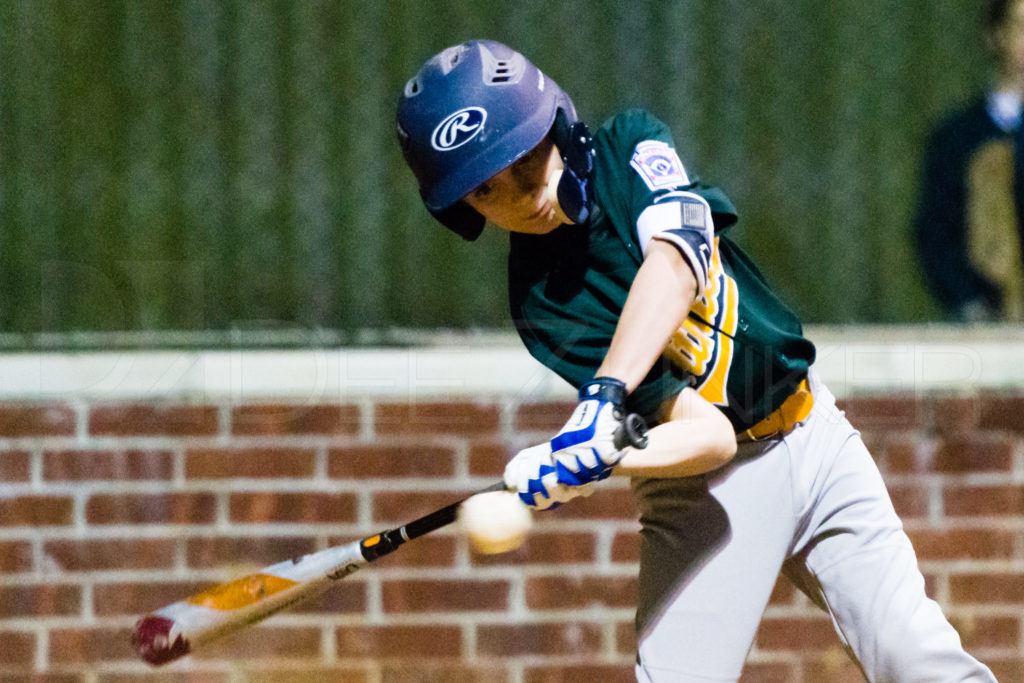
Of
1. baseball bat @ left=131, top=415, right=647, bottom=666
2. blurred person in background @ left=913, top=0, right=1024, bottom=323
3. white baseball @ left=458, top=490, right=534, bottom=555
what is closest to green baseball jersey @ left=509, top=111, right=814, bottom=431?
white baseball @ left=458, top=490, right=534, bottom=555

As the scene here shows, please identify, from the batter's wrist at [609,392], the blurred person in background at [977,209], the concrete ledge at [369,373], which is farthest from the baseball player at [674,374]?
the blurred person in background at [977,209]

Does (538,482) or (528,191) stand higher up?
(528,191)

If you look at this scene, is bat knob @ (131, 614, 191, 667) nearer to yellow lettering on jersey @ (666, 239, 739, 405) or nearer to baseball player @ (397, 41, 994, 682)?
baseball player @ (397, 41, 994, 682)

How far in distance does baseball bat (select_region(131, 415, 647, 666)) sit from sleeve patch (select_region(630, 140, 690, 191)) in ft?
3.39

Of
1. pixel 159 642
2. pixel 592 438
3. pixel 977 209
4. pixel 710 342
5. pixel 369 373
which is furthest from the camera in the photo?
pixel 977 209

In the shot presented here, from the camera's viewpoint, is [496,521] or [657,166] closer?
[496,521]

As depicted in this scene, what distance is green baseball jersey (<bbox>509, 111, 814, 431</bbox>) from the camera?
2.56m

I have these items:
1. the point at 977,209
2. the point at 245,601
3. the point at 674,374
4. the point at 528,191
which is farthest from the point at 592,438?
the point at 977,209

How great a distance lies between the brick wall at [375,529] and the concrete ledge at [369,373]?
Answer: 41mm

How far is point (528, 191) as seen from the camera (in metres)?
2.50

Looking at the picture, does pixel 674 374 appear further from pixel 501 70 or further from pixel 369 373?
pixel 369 373

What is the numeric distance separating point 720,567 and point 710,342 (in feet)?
1.75

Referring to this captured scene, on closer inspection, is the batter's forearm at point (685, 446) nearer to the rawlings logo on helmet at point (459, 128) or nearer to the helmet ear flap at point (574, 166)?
the helmet ear flap at point (574, 166)

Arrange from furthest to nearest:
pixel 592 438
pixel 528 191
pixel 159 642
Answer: pixel 159 642, pixel 528 191, pixel 592 438
